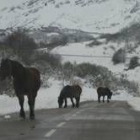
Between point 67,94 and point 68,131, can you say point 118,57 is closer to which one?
point 67,94

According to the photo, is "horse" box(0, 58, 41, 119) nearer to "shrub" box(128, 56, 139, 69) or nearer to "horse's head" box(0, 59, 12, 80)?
"horse's head" box(0, 59, 12, 80)

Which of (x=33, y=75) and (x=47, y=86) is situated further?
(x=47, y=86)

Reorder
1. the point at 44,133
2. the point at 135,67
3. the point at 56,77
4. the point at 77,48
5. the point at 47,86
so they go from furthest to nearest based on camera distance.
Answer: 1. the point at 77,48
2. the point at 135,67
3. the point at 56,77
4. the point at 47,86
5. the point at 44,133

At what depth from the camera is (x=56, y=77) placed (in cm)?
8325

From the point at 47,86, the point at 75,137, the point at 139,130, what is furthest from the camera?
the point at 47,86

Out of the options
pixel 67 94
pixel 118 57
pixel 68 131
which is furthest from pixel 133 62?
pixel 68 131

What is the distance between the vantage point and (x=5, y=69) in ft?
62.5

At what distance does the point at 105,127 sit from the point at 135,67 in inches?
5674

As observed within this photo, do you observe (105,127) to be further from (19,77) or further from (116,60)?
(116,60)

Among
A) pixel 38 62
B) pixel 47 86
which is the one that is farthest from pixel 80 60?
pixel 47 86

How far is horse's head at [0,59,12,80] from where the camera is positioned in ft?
62.3

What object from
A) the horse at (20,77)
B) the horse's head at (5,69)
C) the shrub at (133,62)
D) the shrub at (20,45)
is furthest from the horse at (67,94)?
the shrub at (133,62)

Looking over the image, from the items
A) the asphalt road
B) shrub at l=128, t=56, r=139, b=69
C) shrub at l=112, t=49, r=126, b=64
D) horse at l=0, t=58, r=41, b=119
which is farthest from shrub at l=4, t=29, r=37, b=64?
shrub at l=112, t=49, r=126, b=64

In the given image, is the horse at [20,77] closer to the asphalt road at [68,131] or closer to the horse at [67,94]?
the asphalt road at [68,131]
